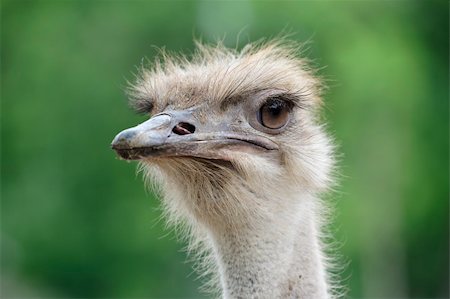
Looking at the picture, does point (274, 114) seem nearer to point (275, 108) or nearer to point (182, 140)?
point (275, 108)

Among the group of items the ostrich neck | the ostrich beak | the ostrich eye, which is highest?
the ostrich eye

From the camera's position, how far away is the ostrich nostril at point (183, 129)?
11.3 ft

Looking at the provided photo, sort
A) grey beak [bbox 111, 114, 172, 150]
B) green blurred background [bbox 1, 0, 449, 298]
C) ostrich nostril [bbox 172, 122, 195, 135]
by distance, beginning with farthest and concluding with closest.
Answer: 1. green blurred background [bbox 1, 0, 449, 298]
2. ostrich nostril [bbox 172, 122, 195, 135]
3. grey beak [bbox 111, 114, 172, 150]

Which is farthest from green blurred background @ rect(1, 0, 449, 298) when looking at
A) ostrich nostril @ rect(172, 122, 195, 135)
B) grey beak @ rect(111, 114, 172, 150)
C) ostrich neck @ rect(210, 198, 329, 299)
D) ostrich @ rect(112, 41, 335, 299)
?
grey beak @ rect(111, 114, 172, 150)

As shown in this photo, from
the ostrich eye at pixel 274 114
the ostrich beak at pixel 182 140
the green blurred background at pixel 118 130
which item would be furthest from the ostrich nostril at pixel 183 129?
the green blurred background at pixel 118 130

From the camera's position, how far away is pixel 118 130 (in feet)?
55.4

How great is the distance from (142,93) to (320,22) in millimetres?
13337

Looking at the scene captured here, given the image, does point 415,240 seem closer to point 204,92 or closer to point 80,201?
point 80,201

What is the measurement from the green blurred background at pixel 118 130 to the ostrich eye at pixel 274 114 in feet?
42.4

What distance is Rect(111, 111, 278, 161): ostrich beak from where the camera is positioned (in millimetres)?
3258

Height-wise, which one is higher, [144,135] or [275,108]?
[275,108]

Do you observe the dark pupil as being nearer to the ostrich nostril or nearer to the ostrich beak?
the ostrich beak

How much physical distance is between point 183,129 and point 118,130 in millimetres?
13513

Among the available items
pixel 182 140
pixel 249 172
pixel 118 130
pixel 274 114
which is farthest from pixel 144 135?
pixel 118 130
